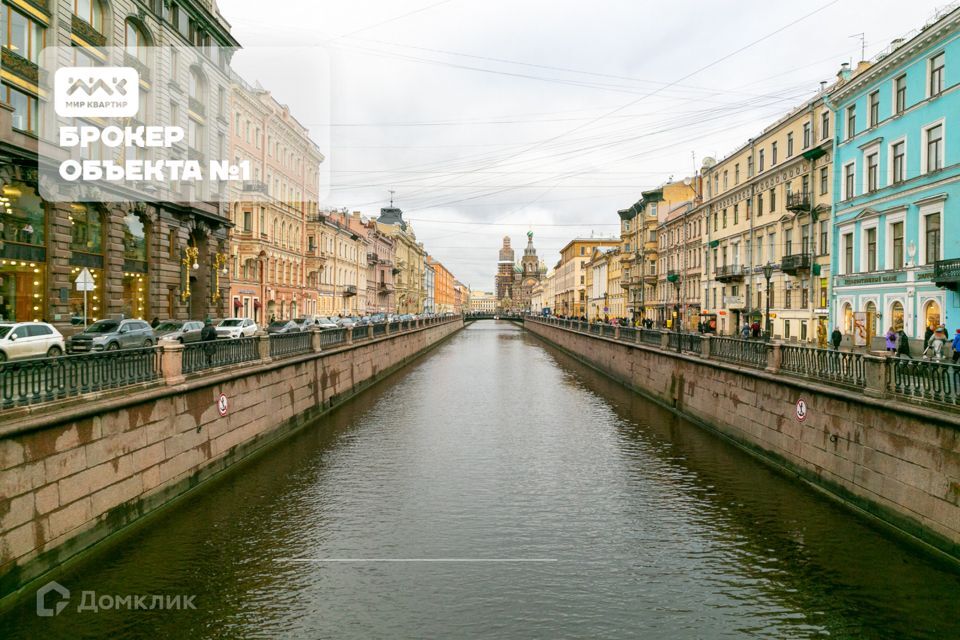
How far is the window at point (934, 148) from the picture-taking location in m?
26.5

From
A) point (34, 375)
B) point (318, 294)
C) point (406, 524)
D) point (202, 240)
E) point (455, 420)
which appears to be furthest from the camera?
point (318, 294)

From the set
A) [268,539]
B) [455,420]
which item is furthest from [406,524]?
[455,420]

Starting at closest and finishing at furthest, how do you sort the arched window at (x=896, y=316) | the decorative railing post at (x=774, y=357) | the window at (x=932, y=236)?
the decorative railing post at (x=774, y=357), the window at (x=932, y=236), the arched window at (x=896, y=316)

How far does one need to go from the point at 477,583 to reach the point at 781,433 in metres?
10.2

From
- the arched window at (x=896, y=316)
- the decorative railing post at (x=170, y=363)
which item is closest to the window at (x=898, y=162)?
the arched window at (x=896, y=316)

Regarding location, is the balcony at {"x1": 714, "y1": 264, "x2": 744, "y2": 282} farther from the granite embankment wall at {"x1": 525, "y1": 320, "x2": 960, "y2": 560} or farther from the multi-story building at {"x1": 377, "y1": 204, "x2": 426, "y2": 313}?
the multi-story building at {"x1": 377, "y1": 204, "x2": 426, "y2": 313}

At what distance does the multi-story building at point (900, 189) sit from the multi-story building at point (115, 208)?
36118mm

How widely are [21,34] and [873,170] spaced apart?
38.4 metres

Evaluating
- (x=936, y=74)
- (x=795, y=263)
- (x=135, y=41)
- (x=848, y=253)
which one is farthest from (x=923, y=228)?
(x=135, y=41)

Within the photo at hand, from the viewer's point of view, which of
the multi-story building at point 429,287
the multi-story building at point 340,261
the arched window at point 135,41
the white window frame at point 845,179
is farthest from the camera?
the multi-story building at point 429,287

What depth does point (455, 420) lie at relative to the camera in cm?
2456

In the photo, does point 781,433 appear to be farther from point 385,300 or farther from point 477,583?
point 385,300

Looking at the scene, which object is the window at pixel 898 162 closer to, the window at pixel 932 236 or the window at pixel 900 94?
the window at pixel 900 94

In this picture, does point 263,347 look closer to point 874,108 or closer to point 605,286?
point 874,108
